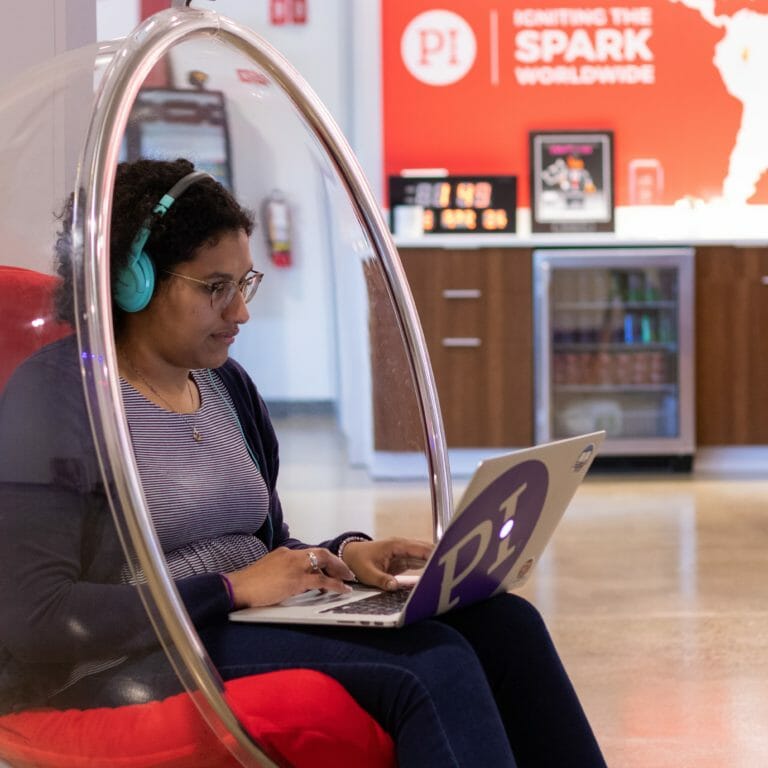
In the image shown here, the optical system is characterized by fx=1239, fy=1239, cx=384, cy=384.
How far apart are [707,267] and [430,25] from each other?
1843 millimetres

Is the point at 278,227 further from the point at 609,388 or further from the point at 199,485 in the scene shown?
the point at 609,388

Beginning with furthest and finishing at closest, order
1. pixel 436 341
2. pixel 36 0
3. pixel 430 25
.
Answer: pixel 430 25 → pixel 436 341 → pixel 36 0

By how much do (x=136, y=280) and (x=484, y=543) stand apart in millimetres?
478

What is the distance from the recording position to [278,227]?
1764mm

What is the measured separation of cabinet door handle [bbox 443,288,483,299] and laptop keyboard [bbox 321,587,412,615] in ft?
13.9

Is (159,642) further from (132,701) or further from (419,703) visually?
(419,703)

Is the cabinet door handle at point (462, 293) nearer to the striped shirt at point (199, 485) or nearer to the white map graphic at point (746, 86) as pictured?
the white map graphic at point (746, 86)

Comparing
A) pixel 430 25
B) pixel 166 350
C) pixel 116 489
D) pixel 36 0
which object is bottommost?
pixel 116 489

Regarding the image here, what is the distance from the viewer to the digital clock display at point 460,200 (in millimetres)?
6012

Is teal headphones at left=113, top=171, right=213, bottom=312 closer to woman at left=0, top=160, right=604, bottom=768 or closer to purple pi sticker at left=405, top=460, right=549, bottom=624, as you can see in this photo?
woman at left=0, top=160, right=604, bottom=768

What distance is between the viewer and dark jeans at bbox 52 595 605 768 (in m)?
1.22

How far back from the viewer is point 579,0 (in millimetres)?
6258

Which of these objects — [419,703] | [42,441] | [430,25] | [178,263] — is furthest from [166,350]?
[430,25]

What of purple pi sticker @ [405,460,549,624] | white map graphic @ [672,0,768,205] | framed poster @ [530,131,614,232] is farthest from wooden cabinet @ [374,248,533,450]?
purple pi sticker @ [405,460,549,624]
